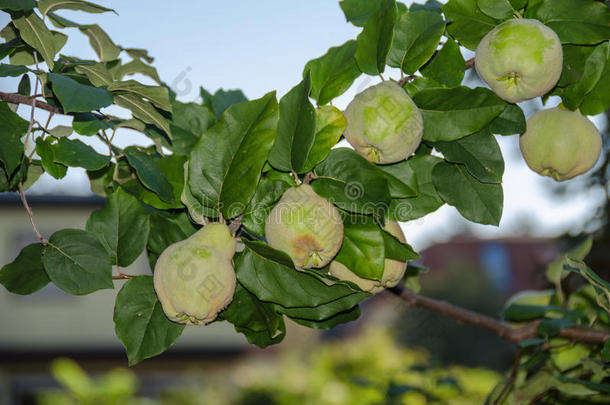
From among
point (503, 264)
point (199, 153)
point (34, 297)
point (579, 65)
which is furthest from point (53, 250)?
point (503, 264)

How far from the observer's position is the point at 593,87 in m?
0.83

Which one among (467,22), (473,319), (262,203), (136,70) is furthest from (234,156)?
(473,319)

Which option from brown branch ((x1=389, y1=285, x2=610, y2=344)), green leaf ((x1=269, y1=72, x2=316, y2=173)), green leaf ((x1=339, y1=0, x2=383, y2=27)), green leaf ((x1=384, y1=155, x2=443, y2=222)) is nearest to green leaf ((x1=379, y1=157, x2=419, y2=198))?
green leaf ((x1=384, y1=155, x2=443, y2=222))

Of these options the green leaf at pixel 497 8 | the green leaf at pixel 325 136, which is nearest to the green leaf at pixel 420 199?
the green leaf at pixel 325 136

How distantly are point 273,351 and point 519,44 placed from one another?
1265cm

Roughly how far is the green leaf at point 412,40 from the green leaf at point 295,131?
176 mm

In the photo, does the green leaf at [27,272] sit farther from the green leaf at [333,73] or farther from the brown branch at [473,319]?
the brown branch at [473,319]

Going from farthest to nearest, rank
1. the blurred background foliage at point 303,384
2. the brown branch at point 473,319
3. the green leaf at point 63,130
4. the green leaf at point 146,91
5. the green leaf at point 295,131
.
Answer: the blurred background foliage at point 303,384 < the brown branch at point 473,319 < the green leaf at point 63,130 < the green leaf at point 146,91 < the green leaf at point 295,131

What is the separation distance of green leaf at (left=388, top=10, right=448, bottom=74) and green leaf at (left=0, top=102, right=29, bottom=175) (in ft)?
1.73

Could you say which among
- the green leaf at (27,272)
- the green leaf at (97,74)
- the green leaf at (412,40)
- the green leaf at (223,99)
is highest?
the green leaf at (412,40)

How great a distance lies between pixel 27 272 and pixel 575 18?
0.89m

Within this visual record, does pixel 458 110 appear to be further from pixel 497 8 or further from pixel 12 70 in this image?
pixel 12 70

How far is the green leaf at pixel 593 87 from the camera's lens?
2.60ft

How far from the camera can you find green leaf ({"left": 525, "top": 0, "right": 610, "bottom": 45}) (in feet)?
2.52
